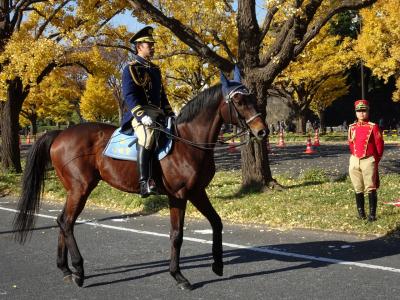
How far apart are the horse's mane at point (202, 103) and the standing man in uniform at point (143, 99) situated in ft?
1.06

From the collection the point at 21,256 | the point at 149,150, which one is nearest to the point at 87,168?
the point at 149,150

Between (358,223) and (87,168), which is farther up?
(87,168)

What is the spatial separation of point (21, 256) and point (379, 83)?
164ft

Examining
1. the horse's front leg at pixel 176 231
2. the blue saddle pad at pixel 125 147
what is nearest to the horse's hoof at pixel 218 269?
the horse's front leg at pixel 176 231

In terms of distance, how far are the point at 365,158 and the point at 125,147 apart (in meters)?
4.52

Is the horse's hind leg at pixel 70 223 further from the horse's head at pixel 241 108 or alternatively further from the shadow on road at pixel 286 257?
the horse's head at pixel 241 108

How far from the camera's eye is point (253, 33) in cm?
1175

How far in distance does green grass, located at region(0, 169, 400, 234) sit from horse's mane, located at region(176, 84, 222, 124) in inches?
149

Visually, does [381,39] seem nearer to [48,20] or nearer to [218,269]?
[48,20]

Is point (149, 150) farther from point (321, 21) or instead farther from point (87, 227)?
point (321, 21)

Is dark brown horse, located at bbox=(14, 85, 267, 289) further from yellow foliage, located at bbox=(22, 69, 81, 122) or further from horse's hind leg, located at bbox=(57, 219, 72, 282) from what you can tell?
yellow foliage, located at bbox=(22, 69, 81, 122)

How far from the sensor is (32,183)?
7.16 meters

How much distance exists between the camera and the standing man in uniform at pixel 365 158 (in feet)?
29.2

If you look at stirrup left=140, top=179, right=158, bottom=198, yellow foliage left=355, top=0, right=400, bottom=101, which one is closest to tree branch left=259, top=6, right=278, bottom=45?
stirrup left=140, top=179, right=158, bottom=198
